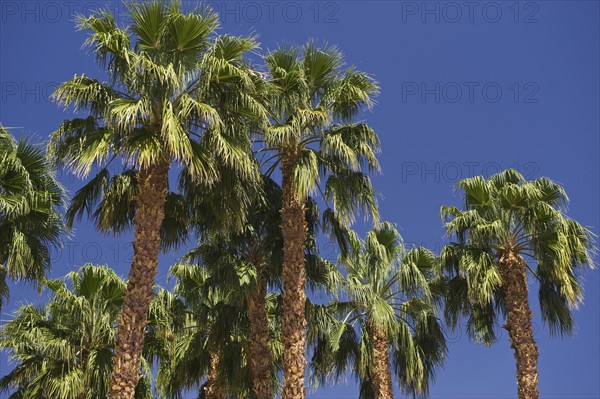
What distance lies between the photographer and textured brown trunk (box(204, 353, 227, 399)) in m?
19.4

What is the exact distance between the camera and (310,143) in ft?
55.3

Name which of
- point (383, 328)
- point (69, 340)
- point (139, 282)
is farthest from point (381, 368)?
point (139, 282)

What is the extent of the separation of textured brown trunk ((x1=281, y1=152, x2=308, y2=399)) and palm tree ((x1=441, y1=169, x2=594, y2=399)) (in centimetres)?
498

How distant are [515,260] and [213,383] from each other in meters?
8.27

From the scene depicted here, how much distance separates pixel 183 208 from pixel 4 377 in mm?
6784

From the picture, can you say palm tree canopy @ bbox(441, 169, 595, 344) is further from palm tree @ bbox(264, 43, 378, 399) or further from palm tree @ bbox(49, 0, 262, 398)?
palm tree @ bbox(49, 0, 262, 398)

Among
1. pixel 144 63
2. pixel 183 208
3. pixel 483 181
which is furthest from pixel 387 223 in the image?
pixel 144 63

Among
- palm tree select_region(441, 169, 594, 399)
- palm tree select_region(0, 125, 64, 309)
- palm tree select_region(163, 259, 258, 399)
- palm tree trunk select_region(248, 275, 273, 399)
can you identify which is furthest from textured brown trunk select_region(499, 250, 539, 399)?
palm tree select_region(0, 125, 64, 309)

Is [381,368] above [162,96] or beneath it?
beneath

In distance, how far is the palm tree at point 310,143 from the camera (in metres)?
15.9

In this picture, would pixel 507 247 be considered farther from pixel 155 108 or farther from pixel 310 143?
pixel 155 108

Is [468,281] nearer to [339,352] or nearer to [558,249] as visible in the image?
[558,249]

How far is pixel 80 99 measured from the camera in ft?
46.9

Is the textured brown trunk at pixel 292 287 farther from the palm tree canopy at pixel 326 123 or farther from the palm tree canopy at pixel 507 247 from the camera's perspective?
the palm tree canopy at pixel 507 247
